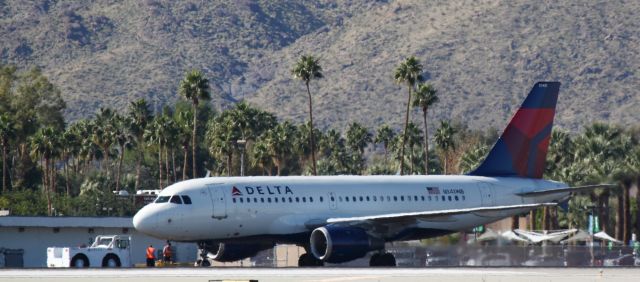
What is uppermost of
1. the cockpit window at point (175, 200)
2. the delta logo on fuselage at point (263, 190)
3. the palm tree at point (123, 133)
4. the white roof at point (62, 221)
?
the palm tree at point (123, 133)

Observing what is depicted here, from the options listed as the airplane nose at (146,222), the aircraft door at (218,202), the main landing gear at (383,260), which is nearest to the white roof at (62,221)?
the airplane nose at (146,222)

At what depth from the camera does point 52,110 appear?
519 feet

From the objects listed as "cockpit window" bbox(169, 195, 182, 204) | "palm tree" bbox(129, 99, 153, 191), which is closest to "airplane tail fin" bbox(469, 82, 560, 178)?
"cockpit window" bbox(169, 195, 182, 204)

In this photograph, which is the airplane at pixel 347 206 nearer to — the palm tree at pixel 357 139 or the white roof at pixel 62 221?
the white roof at pixel 62 221

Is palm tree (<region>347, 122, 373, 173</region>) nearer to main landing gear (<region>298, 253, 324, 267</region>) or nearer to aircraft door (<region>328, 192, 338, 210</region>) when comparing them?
aircraft door (<region>328, 192, 338, 210</region>)

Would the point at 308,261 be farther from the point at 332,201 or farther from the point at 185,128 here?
the point at 185,128

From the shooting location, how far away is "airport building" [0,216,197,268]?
74.5 m

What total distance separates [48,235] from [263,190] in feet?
68.1

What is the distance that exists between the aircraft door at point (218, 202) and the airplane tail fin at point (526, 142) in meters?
13.4

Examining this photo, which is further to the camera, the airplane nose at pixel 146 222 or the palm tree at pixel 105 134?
the palm tree at pixel 105 134

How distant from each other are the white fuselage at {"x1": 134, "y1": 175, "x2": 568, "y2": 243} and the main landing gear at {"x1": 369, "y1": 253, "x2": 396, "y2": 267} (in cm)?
130

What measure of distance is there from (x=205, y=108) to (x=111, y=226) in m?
115

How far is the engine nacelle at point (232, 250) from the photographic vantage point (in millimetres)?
60438

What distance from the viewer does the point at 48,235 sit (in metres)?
76.7
